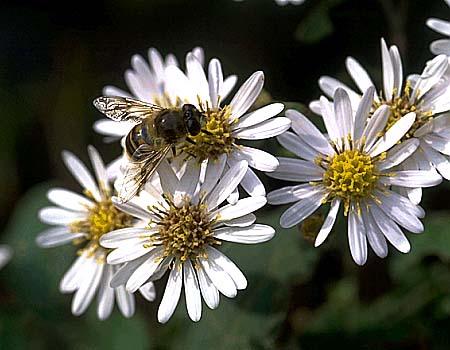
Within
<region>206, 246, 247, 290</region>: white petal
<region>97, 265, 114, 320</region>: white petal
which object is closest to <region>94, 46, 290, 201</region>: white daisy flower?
<region>206, 246, 247, 290</region>: white petal

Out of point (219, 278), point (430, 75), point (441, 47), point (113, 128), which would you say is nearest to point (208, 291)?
point (219, 278)

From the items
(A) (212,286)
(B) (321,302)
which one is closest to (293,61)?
(B) (321,302)

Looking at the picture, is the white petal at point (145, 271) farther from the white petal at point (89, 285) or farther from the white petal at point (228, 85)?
the white petal at point (228, 85)

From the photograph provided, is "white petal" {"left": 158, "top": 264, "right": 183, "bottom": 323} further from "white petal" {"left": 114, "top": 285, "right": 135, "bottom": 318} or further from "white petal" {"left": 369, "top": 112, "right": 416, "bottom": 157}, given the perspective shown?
"white petal" {"left": 369, "top": 112, "right": 416, "bottom": 157}

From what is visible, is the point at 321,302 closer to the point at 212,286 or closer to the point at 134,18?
the point at 212,286

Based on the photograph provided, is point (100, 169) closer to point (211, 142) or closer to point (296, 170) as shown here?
point (211, 142)
